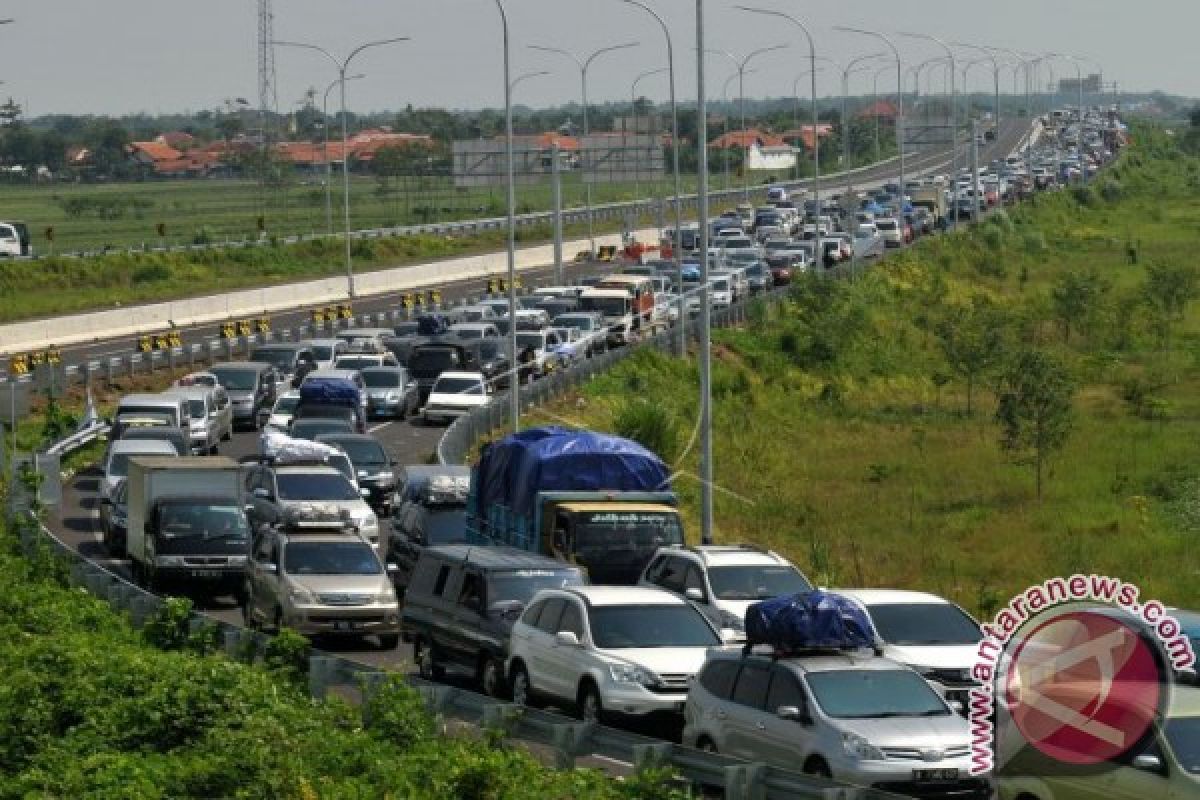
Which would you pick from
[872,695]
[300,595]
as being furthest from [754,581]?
[872,695]

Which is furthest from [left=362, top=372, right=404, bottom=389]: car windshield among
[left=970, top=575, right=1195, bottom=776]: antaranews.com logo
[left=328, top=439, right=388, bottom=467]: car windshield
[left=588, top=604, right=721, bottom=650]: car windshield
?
[left=970, top=575, right=1195, bottom=776]: antaranews.com logo

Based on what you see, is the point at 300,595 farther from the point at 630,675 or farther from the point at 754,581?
the point at 630,675

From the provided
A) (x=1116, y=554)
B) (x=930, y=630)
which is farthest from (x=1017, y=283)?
(x=930, y=630)

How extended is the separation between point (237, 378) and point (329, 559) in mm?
26032

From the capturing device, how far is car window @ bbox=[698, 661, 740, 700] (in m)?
20.9

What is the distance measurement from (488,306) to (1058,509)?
28.5 m

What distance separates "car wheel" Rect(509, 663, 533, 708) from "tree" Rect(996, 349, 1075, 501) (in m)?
29.0

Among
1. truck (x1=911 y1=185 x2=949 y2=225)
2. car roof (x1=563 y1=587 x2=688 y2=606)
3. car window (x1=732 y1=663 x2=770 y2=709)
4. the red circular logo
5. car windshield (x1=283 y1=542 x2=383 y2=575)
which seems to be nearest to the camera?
the red circular logo

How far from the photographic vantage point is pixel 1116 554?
138 feet

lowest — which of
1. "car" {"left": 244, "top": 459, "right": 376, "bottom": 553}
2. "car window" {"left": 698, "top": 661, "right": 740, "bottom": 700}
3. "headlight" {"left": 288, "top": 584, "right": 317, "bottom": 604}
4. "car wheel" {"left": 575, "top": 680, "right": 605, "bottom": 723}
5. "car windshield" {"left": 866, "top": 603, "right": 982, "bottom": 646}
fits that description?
"car" {"left": 244, "top": 459, "right": 376, "bottom": 553}

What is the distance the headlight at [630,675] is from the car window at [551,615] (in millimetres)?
1150

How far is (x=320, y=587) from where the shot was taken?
30141 millimetres

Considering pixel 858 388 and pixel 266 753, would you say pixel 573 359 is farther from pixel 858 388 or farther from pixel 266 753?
pixel 266 753

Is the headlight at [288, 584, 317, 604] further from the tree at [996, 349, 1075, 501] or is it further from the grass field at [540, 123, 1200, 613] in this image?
the tree at [996, 349, 1075, 501]
